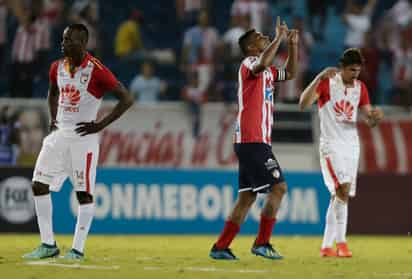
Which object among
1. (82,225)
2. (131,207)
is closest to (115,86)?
(82,225)

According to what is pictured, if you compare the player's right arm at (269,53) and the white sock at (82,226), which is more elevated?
the player's right arm at (269,53)

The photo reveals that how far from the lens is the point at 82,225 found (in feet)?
38.3

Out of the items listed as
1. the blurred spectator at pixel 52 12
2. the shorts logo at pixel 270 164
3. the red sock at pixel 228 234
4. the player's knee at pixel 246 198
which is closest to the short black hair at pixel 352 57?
the shorts logo at pixel 270 164

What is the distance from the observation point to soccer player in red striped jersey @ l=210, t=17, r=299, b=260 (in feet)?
39.2

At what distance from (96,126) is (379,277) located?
3.47 metres

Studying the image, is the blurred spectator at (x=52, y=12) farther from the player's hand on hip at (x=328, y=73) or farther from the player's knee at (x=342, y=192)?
the player's knee at (x=342, y=192)

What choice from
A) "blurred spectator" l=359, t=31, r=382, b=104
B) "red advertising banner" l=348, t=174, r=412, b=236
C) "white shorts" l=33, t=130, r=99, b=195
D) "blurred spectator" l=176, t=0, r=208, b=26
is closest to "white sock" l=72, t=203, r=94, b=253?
"white shorts" l=33, t=130, r=99, b=195

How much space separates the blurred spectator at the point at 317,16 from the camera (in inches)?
906

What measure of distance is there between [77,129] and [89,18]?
33.3 feet

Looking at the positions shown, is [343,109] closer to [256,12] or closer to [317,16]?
[256,12]

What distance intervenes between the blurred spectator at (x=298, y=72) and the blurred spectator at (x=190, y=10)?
206 cm

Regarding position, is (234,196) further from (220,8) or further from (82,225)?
(82,225)

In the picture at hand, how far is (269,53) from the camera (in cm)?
1149

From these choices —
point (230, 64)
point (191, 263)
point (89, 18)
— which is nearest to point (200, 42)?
point (230, 64)
